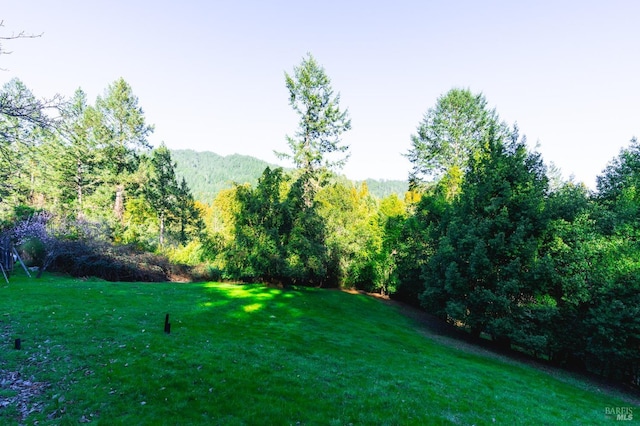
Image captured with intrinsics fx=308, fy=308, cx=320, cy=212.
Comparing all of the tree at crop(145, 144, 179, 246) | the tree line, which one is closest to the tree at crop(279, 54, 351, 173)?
the tree line

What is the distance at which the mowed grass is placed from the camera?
7.13 meters

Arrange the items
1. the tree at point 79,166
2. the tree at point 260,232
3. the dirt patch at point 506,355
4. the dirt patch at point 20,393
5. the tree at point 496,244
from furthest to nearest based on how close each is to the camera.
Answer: the tree at point 79,166 < the tree at point 260,232 < the tree at point 496,244 < the dirt patch at point 506,355 < the dirt patch at point 20,393

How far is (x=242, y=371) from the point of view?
356 inches

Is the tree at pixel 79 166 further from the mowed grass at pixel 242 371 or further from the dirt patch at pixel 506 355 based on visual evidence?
the dirt patch at pixel 506 355

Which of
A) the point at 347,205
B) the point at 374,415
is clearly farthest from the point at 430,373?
the point at 347,205

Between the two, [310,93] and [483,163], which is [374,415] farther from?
[310,93]

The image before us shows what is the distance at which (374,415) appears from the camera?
24.6 feet

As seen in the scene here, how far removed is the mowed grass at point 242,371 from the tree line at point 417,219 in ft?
11.4

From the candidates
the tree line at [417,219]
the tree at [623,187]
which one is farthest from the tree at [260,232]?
the tree at [623,187]

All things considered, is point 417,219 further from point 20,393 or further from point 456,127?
point 20,393

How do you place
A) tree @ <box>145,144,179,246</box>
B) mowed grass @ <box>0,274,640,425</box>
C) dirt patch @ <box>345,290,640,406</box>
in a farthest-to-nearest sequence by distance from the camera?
tree @ <box>145,144,179,246</box> < dirt patch @ <box>345,290,640,406</box> < mowed grass @ <box>0,274,640,425</box>

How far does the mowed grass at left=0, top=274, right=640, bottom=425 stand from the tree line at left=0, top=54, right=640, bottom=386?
346cm

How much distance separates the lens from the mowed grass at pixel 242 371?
23.4ft

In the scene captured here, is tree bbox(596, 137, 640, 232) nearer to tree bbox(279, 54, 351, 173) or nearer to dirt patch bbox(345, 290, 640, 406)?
dirt patch bbox(345, 290, 640, 406)
